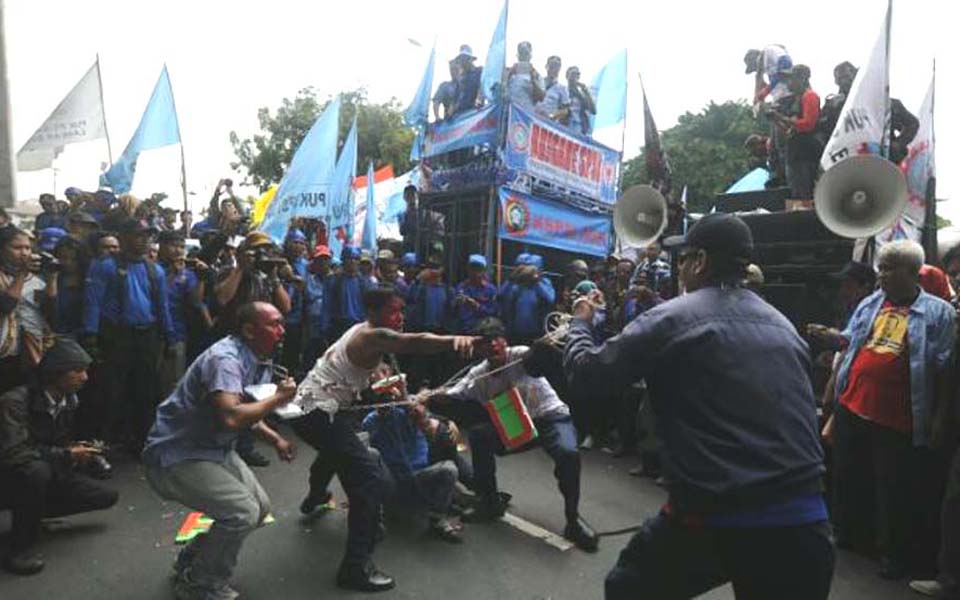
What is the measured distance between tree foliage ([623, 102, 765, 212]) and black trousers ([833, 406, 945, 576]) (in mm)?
19032

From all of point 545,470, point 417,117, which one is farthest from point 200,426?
point 417,117

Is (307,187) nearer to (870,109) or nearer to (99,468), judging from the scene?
(99,468)

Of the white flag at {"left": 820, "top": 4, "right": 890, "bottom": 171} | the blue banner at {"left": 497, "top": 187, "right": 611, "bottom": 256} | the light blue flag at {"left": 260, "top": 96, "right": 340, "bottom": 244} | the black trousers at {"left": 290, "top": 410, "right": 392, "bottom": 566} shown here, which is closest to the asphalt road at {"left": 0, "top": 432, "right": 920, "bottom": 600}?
the black trousers at {"left": 290, "top": 410, "right": 392, "bottom": 566}

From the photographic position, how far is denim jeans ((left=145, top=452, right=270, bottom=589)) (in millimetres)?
3320

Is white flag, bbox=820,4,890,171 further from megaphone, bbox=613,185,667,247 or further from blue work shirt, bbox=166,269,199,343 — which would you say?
blue work shirt, bbox=166,269,199,343

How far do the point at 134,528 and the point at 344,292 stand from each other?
3.84 m

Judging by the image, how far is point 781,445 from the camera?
2.06m

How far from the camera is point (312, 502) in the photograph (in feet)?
15.5

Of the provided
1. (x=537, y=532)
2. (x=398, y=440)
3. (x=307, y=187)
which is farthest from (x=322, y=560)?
(x=307, y=187)

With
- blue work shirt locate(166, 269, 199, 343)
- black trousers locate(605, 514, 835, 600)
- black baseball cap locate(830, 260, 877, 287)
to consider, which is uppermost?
black baseball cap locate(830, 260, 877, 287)

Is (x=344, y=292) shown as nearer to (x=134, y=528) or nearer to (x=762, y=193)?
(x=134, y=528)

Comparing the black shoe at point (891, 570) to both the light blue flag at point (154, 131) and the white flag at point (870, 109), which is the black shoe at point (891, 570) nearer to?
the white flag at point (870, 109)

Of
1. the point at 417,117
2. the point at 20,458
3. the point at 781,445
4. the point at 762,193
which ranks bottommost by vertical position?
the point at 20,458

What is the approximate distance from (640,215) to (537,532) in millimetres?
4101
